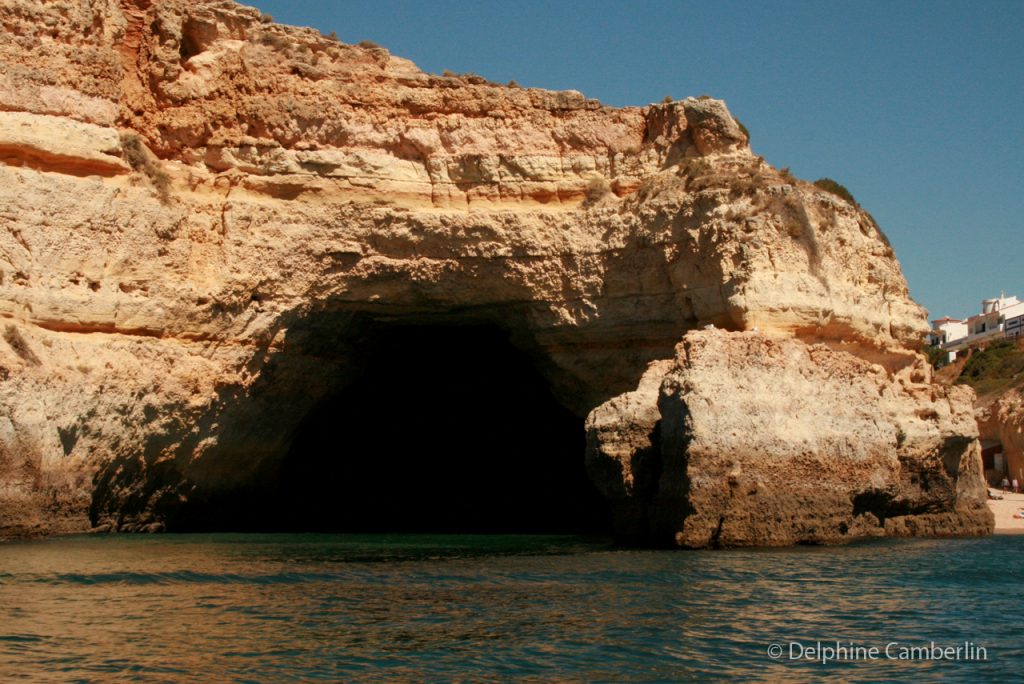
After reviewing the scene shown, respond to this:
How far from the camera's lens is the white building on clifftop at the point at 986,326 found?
54062 millimetres

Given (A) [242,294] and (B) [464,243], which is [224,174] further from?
(B) [464,243]

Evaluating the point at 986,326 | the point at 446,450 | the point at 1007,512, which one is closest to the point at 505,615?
the point at 446,450

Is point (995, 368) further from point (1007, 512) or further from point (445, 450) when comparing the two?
point (445, 450)

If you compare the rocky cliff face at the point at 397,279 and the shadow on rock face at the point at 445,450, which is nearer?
the rocky cliff face at the point at 397,279

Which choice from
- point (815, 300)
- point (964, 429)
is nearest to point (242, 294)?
point (815, 300)

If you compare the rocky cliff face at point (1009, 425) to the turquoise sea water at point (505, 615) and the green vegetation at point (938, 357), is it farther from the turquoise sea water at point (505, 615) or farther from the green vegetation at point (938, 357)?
the turquoise sea water at point (505, 615)

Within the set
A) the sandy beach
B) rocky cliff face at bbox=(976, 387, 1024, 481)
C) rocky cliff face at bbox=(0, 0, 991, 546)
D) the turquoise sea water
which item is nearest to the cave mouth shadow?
rocky cliff face at bbox=(0, 0, 991, 546)

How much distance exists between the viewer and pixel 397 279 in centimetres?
1988

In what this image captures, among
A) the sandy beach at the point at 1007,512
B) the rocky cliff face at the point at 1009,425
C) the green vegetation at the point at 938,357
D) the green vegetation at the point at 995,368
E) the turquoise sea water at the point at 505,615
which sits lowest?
the turquoise sea water at the point at 505,615

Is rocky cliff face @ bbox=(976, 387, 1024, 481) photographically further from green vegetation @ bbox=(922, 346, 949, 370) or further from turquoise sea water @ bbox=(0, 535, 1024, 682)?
turquoise sea water @ bbox=(0, 535, 1024, 682)

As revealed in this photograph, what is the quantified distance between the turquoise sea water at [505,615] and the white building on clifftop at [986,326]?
4195 centimetres

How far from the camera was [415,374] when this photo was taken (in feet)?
82.8

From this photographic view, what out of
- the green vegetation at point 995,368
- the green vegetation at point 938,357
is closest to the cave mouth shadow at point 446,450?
the green vegetation at point 995,368

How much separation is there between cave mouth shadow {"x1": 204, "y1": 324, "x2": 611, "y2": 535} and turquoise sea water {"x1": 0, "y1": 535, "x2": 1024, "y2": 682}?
8750mm
